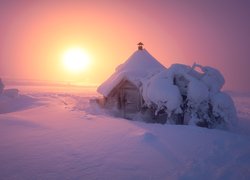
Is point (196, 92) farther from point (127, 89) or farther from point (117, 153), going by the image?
point (117, 153)

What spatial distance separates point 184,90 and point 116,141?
7.34 m

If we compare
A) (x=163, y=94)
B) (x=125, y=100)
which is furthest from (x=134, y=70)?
(x=163, y=94)

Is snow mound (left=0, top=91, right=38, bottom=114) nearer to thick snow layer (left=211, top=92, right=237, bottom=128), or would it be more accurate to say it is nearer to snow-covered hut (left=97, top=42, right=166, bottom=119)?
snow-covered hut (left=97, top=42, right=166, bottom=119)

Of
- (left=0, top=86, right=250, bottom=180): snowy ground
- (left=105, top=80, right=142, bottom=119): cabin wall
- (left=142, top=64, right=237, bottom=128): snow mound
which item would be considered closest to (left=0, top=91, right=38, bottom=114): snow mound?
(left=105, top=80, right=142, bottom=119): cabin wall

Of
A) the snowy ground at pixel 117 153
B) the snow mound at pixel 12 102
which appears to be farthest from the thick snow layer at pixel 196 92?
the snow mound at pixel 12 102

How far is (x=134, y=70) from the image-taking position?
15.3 metres

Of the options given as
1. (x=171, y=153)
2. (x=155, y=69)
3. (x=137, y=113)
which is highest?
(x=155, y=69)

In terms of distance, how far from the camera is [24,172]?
3.74 metres

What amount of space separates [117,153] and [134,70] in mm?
10900

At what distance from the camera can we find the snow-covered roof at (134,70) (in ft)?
47.8

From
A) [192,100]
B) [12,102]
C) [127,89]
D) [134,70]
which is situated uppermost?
[134,70]

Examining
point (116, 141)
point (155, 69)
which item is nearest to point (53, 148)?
point (116, 141)

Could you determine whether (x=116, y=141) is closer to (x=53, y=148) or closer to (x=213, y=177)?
(x=53, y=148)

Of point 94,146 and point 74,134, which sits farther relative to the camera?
point 74,134
